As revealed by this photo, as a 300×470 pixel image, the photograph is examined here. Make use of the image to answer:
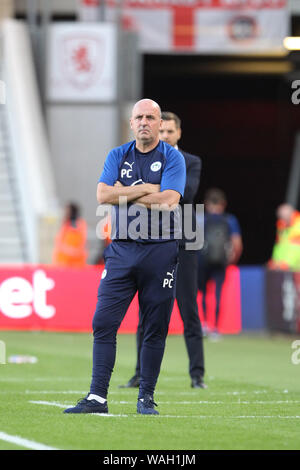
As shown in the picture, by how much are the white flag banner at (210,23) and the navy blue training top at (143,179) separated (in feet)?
63.5

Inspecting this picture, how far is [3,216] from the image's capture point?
2572 centimetres

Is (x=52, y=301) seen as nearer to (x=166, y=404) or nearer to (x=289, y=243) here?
(x=289, y=243)

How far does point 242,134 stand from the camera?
40.8 metres

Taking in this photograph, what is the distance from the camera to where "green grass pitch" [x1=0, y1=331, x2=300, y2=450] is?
7.46 m

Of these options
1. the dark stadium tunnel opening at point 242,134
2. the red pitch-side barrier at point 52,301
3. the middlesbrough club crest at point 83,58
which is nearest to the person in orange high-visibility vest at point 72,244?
the red pitch-side barrier at point 52,301

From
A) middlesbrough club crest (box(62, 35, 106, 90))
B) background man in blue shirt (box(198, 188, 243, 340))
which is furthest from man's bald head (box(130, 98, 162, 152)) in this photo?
middlesbrough club crest (box(62, 35, 106, 90))

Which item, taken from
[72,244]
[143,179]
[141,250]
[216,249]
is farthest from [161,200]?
[72,244]

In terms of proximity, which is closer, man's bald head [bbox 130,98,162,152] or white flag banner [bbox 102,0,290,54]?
man's bald head [bbox 130,98,162,152]

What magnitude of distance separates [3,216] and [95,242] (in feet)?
9.08

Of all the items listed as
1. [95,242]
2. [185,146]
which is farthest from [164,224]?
[185,146]

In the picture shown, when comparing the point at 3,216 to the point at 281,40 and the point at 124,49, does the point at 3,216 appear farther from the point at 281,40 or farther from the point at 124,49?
the point at 281,40

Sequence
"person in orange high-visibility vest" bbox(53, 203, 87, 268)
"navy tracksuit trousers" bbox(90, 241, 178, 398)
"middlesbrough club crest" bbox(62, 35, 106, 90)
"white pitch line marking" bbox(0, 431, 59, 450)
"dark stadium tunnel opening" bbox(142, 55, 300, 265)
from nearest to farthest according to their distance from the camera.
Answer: "white pitch line marking" bbox(0, 431, 59, 450), "navy tracksuit trousers" bbox(90, 241, 178, 398), "person in orange high-visibility vest" bbox(53, 203, 87, 268), "middlesbrough club crest" bbox(62, 35, 106, 90), "dark stadium tunnel opening" bbox(142, 55, 300, 265)

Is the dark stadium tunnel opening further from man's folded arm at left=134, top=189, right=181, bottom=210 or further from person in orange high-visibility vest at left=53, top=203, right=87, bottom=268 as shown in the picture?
man's folded arm at left=134, top=189, right=181, bottom=210

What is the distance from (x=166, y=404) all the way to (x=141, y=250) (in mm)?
1491
